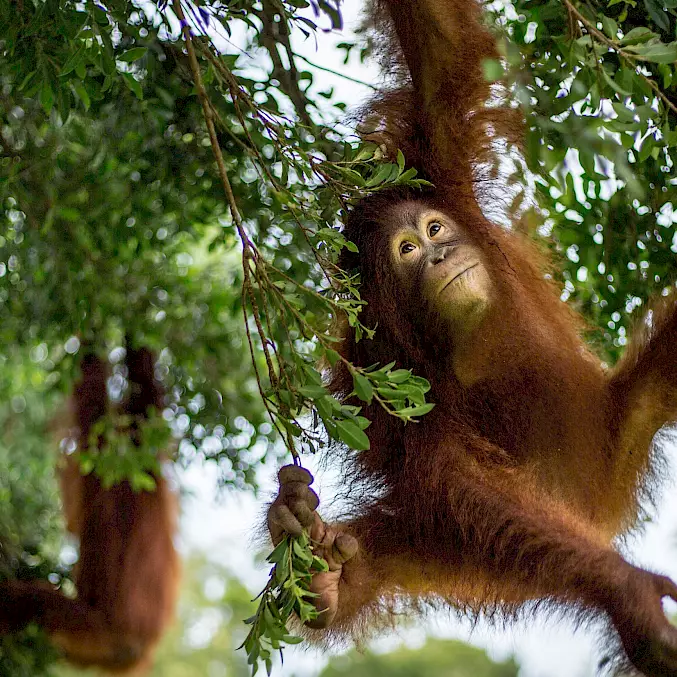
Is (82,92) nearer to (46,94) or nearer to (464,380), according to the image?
(46,94)

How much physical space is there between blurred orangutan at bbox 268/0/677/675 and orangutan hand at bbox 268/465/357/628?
0.45ft

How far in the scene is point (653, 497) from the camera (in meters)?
3.22

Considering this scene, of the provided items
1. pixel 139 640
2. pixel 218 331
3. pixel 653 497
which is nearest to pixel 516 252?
pixel 653 497

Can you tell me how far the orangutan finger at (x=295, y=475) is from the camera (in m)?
2.51

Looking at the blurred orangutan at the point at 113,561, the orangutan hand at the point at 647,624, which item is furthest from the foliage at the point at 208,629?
the orangutan hand at the point at 647,624

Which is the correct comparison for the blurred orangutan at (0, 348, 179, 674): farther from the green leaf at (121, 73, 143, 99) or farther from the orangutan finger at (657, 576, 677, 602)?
the orangutan finger at (657, 576, 677, 602)

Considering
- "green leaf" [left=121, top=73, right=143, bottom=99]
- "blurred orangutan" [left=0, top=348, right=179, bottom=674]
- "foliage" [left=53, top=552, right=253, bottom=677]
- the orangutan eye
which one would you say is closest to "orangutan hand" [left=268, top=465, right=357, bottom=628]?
the orangutan eye

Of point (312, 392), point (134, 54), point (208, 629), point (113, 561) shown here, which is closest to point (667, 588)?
point (312, 392)

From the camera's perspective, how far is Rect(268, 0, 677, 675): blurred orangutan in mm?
2947

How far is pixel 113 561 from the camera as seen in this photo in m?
6.27

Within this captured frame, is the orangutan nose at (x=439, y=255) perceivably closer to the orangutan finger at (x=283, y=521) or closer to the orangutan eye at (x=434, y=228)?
the orangutan eye at (x=434, y=228)

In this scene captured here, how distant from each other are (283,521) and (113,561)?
165 inches

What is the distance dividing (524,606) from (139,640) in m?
3.87

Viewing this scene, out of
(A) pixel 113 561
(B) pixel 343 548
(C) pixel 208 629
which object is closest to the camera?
(B) pixel 343 548
